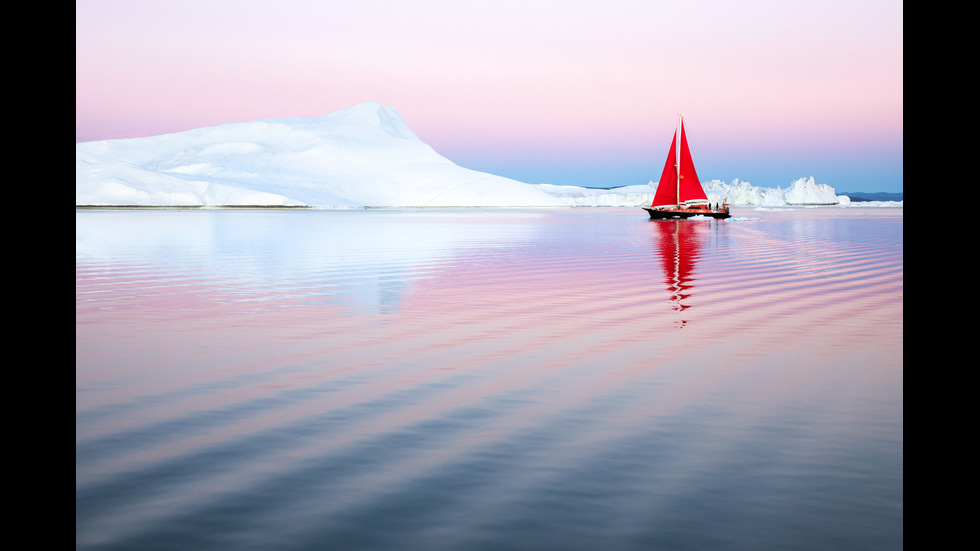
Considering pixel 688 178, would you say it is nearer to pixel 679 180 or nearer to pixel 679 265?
pixel 679 180

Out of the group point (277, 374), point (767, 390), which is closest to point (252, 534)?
point (277, 374)

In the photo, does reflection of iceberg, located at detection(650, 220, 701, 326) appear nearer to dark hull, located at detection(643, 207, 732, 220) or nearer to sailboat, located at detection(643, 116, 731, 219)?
sailboat, located at detection(643, 116, 731, 219)

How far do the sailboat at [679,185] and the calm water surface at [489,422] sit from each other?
77.2m

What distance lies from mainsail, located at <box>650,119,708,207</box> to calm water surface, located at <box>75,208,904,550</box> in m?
77.3

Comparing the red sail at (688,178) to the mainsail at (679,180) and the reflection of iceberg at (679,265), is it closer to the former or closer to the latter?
the mainsail at (679,180)

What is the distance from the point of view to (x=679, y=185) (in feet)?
341

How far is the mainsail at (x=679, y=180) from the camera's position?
333ft

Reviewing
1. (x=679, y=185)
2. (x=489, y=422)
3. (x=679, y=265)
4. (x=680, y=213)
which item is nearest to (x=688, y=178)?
(x=679, y=185)

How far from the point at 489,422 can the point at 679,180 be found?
95.2 m

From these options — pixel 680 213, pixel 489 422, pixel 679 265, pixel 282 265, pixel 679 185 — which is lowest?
pixel 489 422

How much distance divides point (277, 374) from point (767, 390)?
7305 mm

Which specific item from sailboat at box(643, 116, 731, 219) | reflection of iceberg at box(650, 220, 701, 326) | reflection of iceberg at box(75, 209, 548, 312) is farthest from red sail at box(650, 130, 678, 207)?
reflection of iceberg at box(75, 209, 548, 312)
